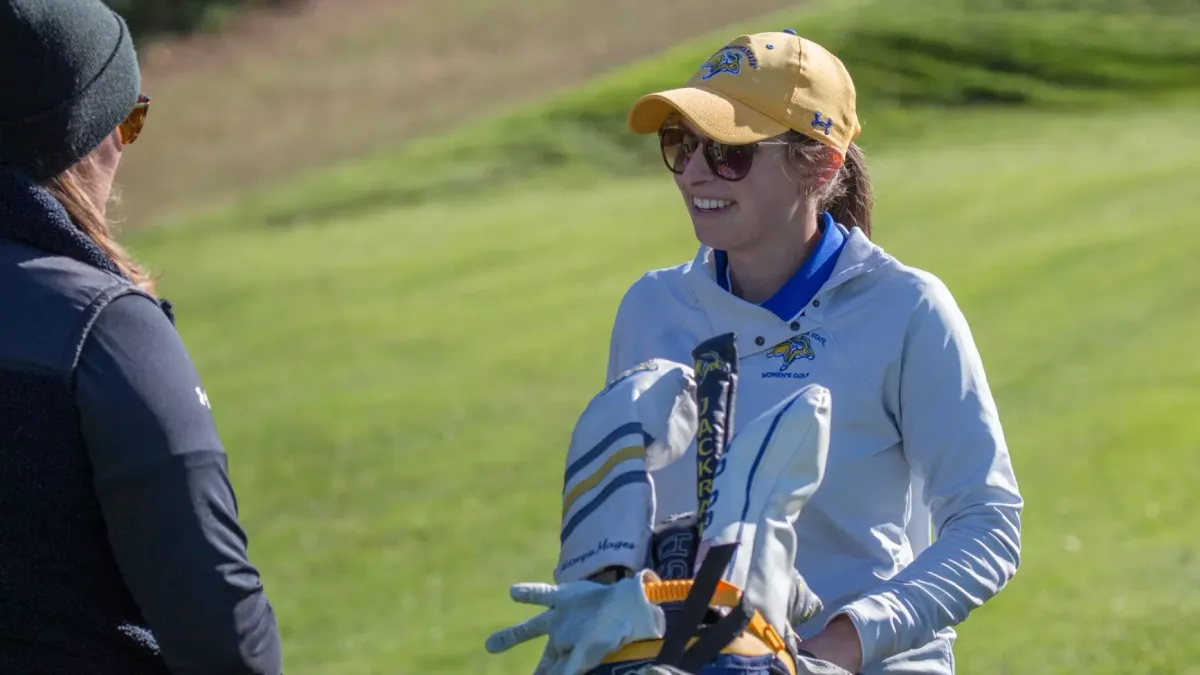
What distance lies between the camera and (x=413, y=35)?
36.8 meters

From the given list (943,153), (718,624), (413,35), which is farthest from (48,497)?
(413,35)

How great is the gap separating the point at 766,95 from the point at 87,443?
1381 mm

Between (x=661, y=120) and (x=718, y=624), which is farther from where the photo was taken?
(x=661, y=120)

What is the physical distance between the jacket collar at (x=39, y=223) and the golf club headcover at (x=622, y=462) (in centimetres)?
78

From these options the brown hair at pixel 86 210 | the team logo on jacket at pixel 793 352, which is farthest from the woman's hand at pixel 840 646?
the brown hair at pixel 86 210

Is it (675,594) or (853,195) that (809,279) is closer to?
(853,195)

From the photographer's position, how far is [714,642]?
2.38 m

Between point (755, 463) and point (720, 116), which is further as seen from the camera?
point (720, 116)

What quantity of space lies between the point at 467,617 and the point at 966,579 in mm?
6407

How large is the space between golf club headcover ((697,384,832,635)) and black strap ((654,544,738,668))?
0.03 metres

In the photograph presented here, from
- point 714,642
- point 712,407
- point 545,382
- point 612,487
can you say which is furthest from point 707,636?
point 545,382

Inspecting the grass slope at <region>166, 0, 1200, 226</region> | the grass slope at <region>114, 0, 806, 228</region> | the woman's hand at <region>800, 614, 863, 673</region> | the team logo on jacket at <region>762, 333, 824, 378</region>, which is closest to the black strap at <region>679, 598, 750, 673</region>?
the woman's hand at <region>800, 614, 863, 673</region>

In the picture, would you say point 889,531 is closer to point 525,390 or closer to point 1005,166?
point 525,390

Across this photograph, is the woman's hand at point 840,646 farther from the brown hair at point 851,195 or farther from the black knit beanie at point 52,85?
the black knit beanie at point 52,85
